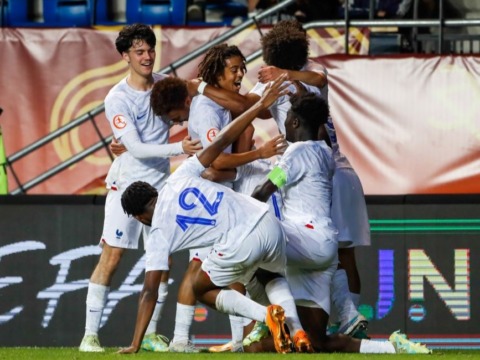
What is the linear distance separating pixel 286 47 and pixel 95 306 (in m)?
2.25

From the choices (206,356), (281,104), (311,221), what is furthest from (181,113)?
(206,356)

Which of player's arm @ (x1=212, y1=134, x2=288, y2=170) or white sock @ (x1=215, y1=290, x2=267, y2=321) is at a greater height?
player's arm @ (x1=212, y1=134, x2=288, y2=170)

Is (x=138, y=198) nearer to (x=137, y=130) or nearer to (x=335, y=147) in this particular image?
(x=137, y=130)

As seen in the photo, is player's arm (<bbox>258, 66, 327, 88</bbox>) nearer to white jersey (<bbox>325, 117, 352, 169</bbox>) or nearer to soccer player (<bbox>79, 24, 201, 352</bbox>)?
white jersey (<bbox>325, 117, 352, 169</bbox>)

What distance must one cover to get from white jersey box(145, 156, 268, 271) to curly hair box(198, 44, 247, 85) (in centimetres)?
110

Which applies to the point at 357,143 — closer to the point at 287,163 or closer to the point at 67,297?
the point at 67,297

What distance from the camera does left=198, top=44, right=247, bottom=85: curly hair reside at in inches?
371

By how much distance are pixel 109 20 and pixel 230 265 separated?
6.90 meters

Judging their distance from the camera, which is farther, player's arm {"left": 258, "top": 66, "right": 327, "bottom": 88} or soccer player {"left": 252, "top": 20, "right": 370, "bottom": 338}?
soccer player {"left": 252, "top": 20, "right": 370, "bottom": 338}

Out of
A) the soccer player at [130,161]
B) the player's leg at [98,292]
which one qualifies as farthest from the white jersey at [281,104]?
the player's leg at [98,292]

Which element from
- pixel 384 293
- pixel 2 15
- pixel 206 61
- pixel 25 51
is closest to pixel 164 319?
pixel 384 293

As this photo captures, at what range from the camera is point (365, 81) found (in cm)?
1245

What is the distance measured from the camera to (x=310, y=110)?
8883 mm

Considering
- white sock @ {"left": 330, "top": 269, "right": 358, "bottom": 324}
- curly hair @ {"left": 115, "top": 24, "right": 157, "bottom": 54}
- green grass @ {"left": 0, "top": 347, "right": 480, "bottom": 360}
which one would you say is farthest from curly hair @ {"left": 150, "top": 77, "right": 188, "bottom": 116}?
green grass @ {"left": 0, "top": 347, "right": 480, "bottom": 360}
